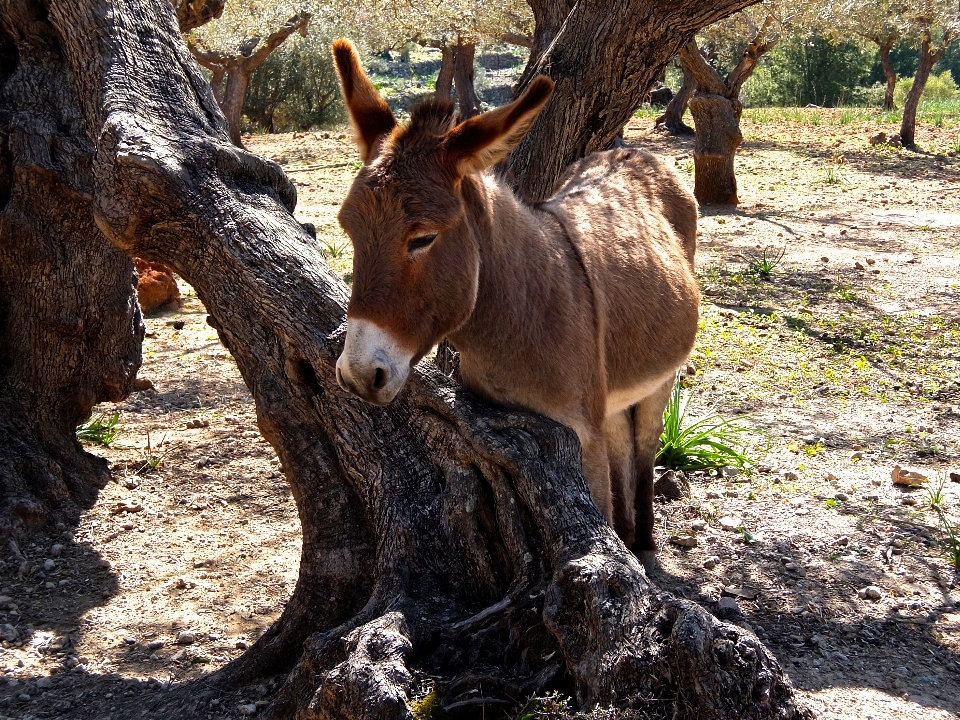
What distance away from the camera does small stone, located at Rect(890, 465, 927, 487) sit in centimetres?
469

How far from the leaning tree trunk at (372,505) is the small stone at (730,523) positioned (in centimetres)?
197

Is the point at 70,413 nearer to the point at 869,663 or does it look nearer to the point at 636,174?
the point at 636,174

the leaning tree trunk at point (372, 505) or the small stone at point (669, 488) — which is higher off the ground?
the leaning tree trunk at point (372, 505)

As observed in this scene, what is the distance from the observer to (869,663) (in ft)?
10.6

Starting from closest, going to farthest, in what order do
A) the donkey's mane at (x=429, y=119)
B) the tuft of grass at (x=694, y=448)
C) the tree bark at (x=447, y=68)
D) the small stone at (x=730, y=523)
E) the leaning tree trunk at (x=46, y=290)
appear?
the donkey's mane at (x=429, y=119)
the leaning tree trunk at (x=46, y=290)
the small stone at (x=730, y=523)
the tuft of grass at (x=694, y=448)
the tree bark at (x=447, y=68)

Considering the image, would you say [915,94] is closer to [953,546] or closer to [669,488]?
[669,488]

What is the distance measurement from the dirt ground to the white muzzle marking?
1.25 meters

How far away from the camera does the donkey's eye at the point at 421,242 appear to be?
256 cm

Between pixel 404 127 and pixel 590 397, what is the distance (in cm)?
120

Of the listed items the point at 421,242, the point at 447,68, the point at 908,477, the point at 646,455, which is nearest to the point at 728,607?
the point at 646,455

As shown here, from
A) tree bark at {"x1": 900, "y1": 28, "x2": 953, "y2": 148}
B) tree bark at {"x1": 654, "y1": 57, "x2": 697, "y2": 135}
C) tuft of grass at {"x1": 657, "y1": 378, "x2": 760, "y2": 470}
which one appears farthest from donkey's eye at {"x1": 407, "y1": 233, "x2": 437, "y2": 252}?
tree bark at {"x1": 900, "y1": 28, "x2": 953, "y2": 148}

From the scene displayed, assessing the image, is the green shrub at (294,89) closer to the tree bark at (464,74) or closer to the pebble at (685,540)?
the tree bark at (464,74)

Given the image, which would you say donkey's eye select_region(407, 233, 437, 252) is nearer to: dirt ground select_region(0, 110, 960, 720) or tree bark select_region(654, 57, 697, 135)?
dirt ground select_region(0, 110, 960, 720)

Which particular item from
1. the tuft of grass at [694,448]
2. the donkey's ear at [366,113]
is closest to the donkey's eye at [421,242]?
the donkey's ear at [366,113]
